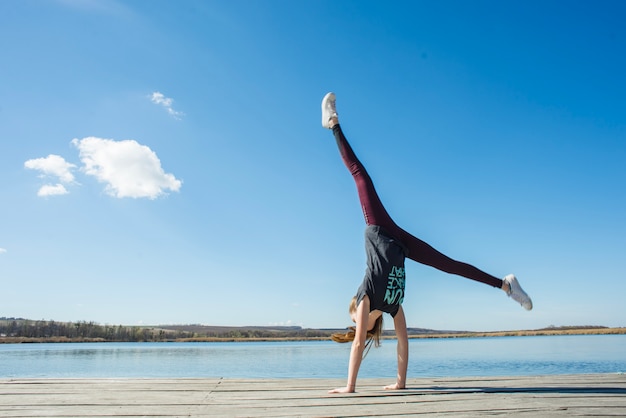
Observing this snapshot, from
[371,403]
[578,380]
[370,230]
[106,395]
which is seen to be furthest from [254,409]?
[578,380]

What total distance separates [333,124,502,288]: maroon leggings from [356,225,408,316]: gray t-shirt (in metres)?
0.09

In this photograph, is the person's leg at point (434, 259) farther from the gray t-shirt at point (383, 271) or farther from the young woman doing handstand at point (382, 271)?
the gray t-shirt at point (383, 271)

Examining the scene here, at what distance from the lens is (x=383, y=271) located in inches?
163

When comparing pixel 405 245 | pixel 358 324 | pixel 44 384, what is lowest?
pixel 44 384

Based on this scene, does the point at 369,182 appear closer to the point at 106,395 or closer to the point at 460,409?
the point at 460,409

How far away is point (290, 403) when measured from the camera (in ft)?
11.2

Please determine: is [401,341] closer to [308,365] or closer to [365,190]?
[365,190]

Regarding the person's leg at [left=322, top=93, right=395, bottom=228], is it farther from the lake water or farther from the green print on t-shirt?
the lake water

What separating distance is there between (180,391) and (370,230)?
226 centimetres

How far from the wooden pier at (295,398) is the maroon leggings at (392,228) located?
3.52ft

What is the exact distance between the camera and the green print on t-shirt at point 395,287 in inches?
164

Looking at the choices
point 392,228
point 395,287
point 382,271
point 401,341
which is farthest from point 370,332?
point 392,228

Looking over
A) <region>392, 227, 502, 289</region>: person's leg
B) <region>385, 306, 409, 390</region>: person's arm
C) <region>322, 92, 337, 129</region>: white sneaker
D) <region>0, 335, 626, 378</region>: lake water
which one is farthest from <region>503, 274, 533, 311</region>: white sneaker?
<region>0, 335, 626, 378</region>: lake water

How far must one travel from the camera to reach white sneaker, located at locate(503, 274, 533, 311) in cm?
461
